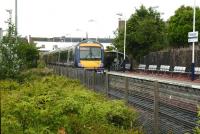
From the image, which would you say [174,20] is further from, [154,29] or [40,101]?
[40,101]

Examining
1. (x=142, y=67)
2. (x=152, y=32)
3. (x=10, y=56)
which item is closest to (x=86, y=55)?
(x=142, y=67)

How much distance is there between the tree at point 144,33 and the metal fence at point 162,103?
44.0m

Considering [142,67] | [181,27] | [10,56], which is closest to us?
[10,56]

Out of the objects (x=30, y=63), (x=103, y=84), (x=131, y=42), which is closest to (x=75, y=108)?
(x=103, y=84)

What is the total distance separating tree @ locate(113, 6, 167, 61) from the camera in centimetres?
5838

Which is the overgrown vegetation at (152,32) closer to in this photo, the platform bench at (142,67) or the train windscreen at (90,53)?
the platform bench at (142,67)

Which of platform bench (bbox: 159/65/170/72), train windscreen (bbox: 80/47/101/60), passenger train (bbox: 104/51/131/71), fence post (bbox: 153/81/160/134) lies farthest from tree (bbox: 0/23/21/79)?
passenger train (bbox: 104/51/131/71)

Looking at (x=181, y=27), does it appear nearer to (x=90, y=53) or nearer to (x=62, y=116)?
(x=90, y=53)

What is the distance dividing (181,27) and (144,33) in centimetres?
836

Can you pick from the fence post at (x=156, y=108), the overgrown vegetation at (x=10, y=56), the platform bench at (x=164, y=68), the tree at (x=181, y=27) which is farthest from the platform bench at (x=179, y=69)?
the fence post at (x=156, y=108)

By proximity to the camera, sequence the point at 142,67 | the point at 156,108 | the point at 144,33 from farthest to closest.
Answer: the point at 144,33 < the point at 142,67 < the point at 156,108

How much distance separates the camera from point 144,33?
58500 mm

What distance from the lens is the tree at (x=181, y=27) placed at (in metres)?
64.4

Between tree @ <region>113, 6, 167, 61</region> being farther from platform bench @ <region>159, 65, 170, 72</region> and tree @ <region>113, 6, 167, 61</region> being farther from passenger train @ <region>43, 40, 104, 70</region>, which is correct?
passenger train @ <region>43, 40, 104, 70</region>
